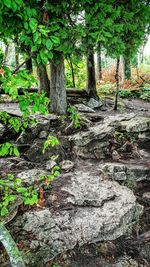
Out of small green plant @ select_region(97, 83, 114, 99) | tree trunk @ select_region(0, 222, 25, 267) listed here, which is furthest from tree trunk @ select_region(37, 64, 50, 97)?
tree trunk @ select_region(0, 222, 25, 267)

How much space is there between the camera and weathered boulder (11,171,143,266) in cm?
427

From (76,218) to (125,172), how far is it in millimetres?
2055

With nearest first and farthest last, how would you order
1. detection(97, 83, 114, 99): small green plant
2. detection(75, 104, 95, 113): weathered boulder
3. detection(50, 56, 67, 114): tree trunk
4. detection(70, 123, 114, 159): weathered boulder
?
detection(70, 123, 114, 159): weathered boulder, detection(50, 56, 67, 114): tree trunk, detection(75, 104, 95, 113): weathered boulder, detection(97, 83, 114, 99): small green plant

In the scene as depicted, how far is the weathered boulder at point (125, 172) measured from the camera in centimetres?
605

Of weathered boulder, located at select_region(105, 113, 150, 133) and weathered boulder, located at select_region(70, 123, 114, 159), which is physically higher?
weathered boulder, located at select_region(105, 113, 150, 133)

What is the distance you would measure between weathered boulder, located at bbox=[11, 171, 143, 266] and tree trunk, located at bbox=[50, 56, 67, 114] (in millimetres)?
3419

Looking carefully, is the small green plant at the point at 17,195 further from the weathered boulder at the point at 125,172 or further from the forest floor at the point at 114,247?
the weathered boulder at the point at 125,172

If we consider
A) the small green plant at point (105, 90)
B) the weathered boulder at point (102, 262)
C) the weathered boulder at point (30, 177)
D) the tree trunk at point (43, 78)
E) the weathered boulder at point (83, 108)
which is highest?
the tree trunk at point (43, 78)

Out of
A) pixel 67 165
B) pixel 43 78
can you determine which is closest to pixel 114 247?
pixel 67 165

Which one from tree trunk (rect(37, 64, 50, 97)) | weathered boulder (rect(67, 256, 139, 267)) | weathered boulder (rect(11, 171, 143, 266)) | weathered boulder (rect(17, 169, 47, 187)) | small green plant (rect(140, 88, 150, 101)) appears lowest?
weathered boulder (rect(67, 256, 139, 267))

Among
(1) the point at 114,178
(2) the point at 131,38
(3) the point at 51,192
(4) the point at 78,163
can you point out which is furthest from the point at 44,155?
(2) the point at 131,38

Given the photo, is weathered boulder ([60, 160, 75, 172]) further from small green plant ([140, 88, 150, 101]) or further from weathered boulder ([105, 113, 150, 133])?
small green plant ([140, 88, 150, 101])

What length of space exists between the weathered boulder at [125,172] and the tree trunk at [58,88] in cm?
298

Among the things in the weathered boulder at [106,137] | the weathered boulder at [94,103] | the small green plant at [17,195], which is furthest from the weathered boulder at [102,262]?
the weathered boulder at [94,103]
